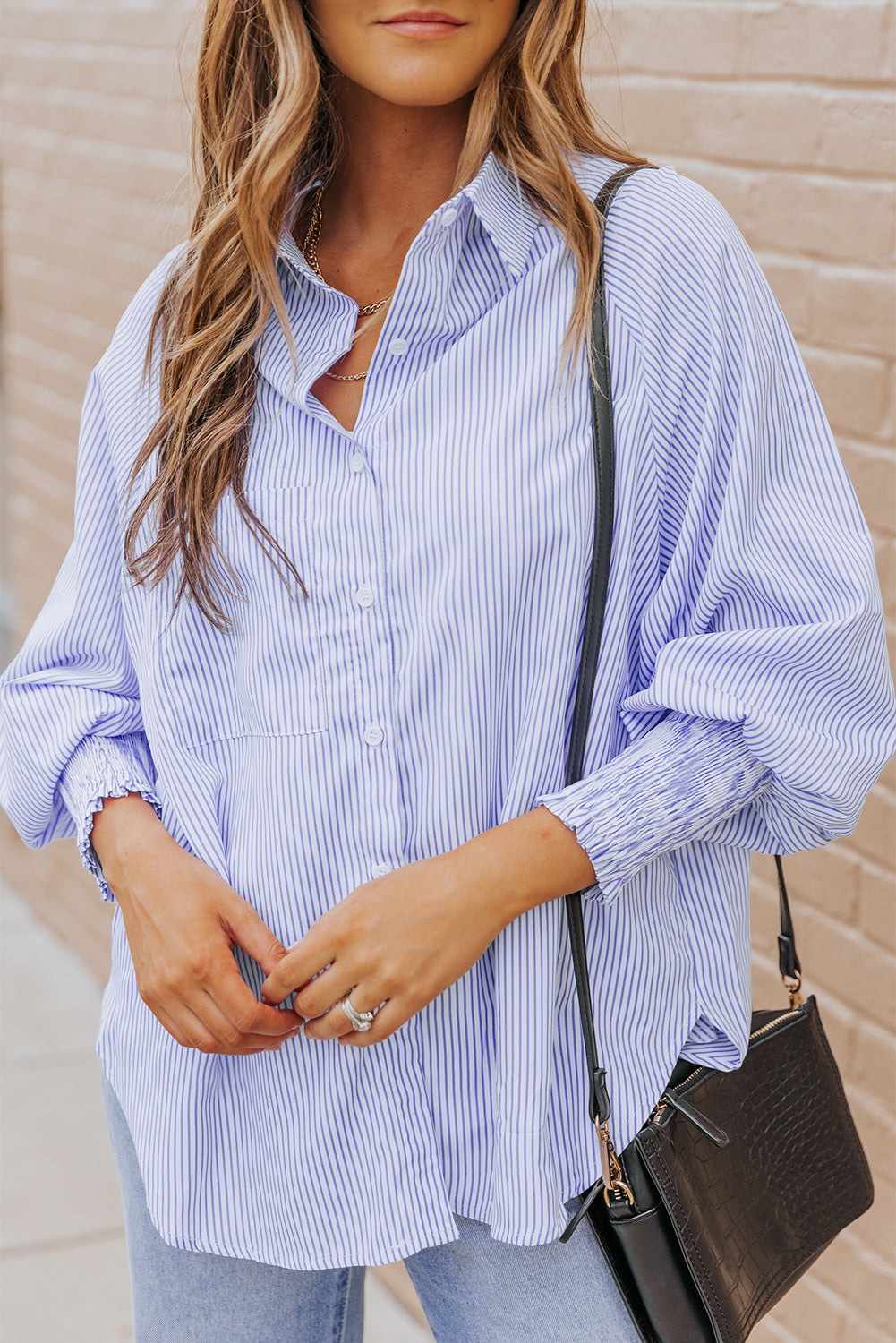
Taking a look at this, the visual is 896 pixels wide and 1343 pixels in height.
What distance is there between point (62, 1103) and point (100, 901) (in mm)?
569

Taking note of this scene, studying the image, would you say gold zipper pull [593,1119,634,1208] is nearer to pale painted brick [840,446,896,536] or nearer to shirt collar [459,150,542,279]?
shirt collar [459,150,542,279]

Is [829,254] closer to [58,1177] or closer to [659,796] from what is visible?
[659,796]

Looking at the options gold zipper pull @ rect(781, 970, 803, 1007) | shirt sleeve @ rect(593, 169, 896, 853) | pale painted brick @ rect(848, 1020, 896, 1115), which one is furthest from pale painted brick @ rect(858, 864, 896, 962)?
shirt sleeve @ rect(593, 169, 896, 853)

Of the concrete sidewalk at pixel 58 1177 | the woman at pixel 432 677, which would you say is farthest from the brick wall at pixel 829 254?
the concrete sidewalk at pixel 58 1177

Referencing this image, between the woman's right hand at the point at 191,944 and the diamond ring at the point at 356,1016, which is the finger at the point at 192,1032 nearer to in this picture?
the woman's right hand at the point at 191,944

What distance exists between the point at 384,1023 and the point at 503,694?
1.00 ft

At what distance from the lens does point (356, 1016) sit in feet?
4.23

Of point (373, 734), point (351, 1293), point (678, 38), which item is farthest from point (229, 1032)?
point (678, 38)

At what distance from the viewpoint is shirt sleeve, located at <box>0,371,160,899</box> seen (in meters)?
1.54

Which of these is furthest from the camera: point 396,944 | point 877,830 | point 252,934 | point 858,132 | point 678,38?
point 678,38

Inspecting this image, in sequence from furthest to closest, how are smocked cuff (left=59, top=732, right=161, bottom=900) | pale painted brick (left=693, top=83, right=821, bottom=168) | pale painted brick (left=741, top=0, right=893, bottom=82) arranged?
pale painted brick (left=693, top=83, right=821, bottom=168), pale painted brick (left=741, top=0, right=893, bottom=82), smocked cuff (left=59, top=732, right=161, bottom=900)

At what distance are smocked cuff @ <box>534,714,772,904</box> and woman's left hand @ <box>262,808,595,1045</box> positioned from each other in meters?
0.02

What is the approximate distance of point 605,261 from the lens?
1.32 meters

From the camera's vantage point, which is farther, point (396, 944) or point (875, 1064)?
point (875, 1064)
